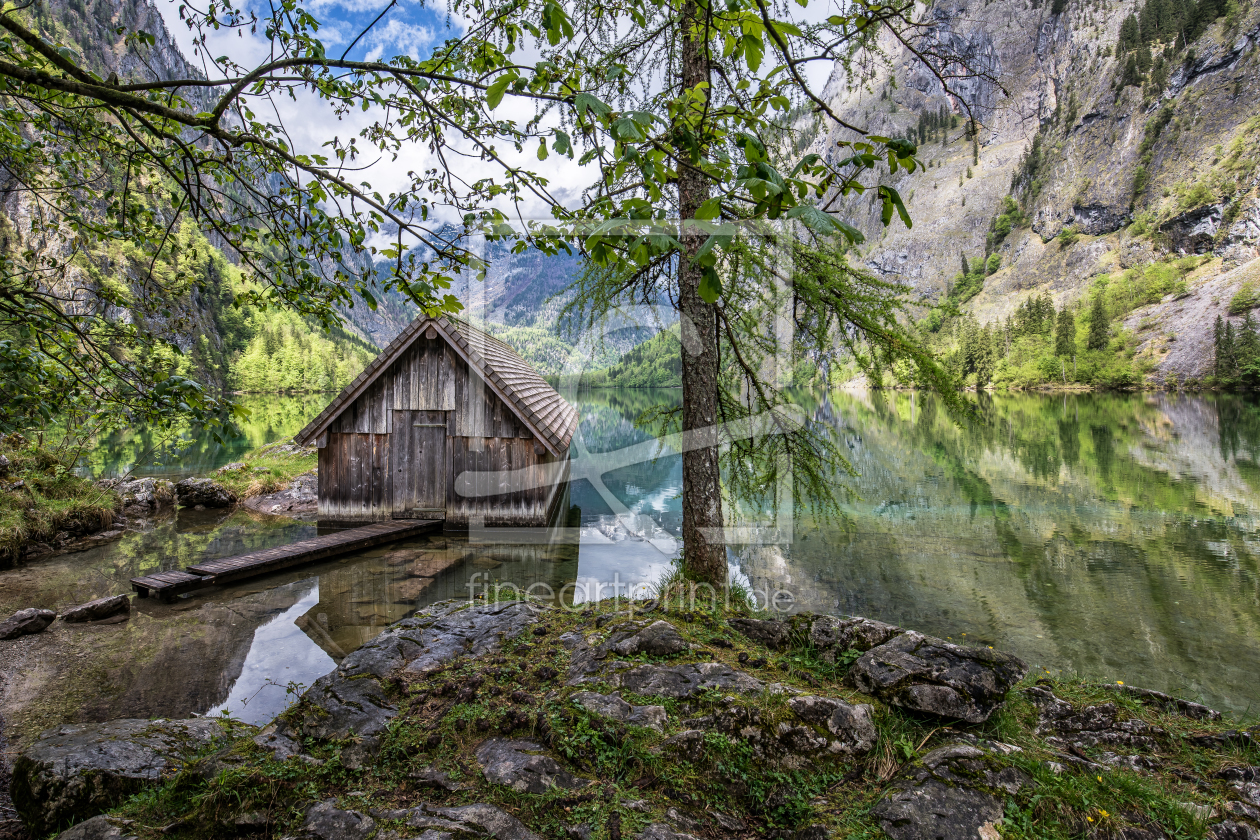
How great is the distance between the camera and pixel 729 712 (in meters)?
3.08

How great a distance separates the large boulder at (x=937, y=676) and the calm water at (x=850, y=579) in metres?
2.87

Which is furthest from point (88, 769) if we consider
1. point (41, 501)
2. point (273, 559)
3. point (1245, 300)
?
point (1245, 300)

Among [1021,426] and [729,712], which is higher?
[1021,426]

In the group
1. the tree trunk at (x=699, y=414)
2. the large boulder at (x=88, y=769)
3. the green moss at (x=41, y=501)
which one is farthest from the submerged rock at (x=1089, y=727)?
the green moss at (x=41, y=501)

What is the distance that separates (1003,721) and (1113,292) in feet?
349

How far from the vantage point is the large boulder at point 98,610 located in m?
6.76

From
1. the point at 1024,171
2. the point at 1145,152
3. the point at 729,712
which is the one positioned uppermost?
the point at 1024,171

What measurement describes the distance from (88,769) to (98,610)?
18.3 feet

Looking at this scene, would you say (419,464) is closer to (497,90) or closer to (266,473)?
(266,473)

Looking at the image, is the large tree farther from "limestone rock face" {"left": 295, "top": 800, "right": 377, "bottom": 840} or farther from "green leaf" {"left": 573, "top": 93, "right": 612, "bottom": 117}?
"limestone rock face" {"left": 295, "top": 800, "right": 377, "bottom": 840}

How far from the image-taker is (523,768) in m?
2.81

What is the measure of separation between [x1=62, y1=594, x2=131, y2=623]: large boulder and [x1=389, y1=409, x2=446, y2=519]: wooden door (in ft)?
17.0

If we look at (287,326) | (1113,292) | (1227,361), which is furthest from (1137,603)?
(287,326)

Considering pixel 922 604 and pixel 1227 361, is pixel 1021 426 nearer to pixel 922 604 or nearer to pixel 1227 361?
pixel 922 604
